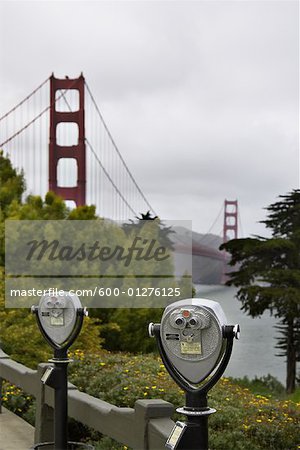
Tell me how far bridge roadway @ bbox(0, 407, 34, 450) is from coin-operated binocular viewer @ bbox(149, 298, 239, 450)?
2.90 meters

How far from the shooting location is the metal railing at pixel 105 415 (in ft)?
12.0

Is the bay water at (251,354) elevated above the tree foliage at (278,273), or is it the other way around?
the tree foliage at (278,273)

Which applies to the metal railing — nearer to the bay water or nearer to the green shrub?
the green shrub

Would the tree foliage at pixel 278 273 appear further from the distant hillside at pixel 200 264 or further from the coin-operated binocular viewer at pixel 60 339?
the coin-operated binocular viewer at pixel 60 339

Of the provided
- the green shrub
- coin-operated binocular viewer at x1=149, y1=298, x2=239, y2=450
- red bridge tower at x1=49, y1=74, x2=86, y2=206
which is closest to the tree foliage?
red bridge tower at x1=49, y1=74, x2=86, y2=206

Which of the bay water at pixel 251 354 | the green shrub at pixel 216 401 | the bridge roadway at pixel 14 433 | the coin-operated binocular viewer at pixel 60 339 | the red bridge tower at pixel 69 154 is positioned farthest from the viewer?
the bay water at pixel 251 354

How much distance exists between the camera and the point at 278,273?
2489 centimetres

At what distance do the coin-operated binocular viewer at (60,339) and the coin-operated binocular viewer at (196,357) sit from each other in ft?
6.57

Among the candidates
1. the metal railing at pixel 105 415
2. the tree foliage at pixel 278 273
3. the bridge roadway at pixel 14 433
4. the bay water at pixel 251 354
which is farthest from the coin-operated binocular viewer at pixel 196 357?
the bay water at pixel 251 354

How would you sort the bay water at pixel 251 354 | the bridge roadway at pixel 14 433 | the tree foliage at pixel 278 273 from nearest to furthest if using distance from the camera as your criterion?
1. the bridge roadway at pixel 14 433
2. the tree foliage at pixel 278 273
3. the bay water at pixel 251 354

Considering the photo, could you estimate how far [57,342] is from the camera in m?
4.97

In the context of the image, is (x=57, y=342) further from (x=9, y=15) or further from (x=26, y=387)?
(x=9, y=15)

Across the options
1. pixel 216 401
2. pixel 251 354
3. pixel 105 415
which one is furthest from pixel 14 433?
pixel 251 354

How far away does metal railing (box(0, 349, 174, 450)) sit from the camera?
3654 mm
